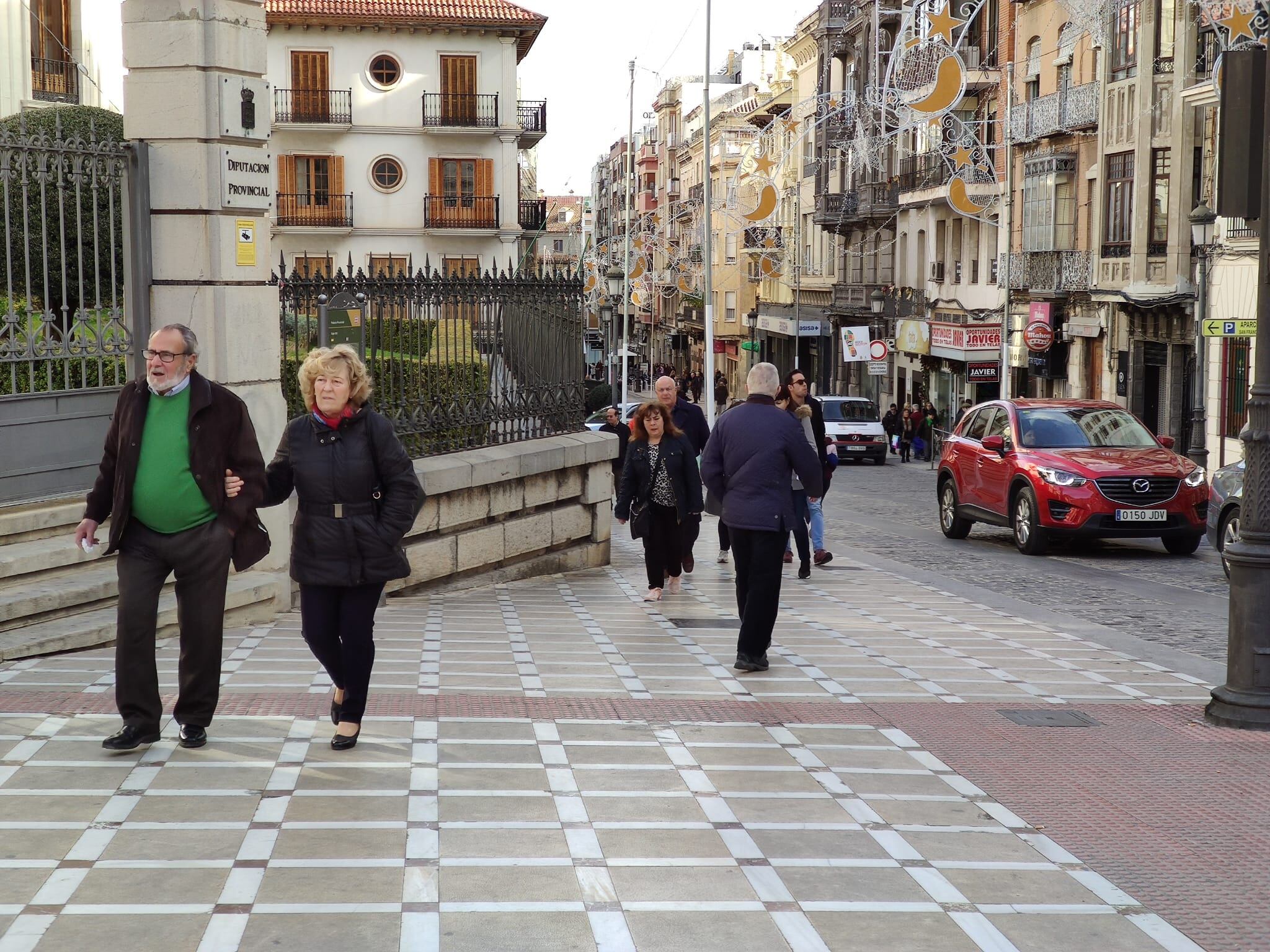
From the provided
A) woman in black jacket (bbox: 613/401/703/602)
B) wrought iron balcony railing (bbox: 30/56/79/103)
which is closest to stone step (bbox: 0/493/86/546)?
woman in black jacket (bbox: 613/401/703/602)

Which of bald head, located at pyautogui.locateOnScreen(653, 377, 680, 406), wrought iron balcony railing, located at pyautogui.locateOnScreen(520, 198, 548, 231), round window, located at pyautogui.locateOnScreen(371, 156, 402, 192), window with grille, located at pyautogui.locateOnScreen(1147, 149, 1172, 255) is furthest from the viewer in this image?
wrought iron balcony railing, located at pyautogui.locateOnScreen(520, 198, 548, 231)

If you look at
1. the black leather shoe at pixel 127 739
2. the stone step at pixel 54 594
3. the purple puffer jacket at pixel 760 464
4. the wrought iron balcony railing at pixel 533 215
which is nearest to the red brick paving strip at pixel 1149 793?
the purple puffer jacket at pixel 760 464

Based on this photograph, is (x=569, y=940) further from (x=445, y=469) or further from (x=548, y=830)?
(x=445, y=469)

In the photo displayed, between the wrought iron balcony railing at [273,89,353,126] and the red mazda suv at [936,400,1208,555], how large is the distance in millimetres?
34880

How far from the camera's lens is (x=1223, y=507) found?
17.0 meters

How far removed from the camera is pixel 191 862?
5457 mm

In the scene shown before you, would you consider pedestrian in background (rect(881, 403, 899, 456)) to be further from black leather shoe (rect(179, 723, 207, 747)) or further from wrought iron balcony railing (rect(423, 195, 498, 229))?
black leather shoe (rect(179, 723, 207, 747))

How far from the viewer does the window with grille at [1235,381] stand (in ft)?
108

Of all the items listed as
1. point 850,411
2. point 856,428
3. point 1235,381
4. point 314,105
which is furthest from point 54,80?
point 314,105

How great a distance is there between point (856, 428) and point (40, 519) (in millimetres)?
34532

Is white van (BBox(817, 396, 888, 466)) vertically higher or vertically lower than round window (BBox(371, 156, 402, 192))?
lower

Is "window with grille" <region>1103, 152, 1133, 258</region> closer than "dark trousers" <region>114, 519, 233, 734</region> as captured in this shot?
No

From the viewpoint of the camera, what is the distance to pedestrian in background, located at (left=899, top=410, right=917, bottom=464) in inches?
1834

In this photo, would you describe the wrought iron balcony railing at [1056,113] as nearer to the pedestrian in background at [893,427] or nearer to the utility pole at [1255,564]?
the pedestrian in background at [893,427]
